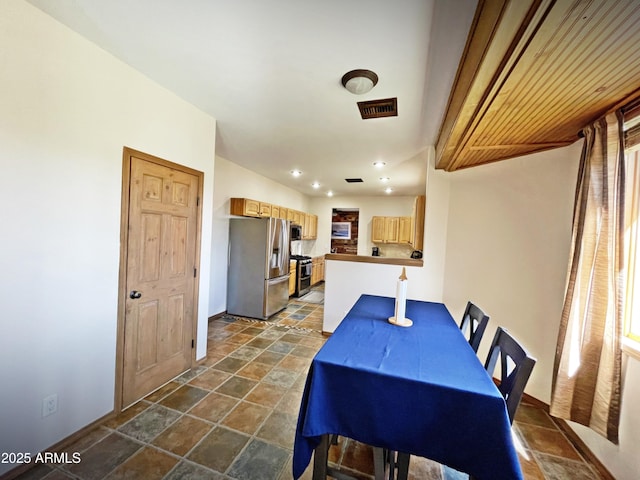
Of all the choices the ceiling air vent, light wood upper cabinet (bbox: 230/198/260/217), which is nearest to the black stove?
light wood upper cabinet (bbox: 230/198/260/217)


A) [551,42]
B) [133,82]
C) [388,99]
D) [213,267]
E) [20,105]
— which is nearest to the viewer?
[551,42]

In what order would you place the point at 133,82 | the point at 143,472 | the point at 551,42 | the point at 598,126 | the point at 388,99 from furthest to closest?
1. the point at 388,99
2. the point at 133,82
3. the point at 598,126
4. the point at 143,472
5. the point at 551,42

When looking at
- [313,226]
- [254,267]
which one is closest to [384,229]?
[313,226]

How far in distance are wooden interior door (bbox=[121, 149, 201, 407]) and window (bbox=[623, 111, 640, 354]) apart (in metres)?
3.35

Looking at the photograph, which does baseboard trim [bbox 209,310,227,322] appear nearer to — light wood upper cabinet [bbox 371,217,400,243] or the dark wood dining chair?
the dark wood dining chair

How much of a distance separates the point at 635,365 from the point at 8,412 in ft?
11.9

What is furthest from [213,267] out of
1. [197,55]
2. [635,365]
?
[635,365]

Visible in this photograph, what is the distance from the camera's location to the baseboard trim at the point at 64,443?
1.48 meters

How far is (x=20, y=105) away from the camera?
146 cm

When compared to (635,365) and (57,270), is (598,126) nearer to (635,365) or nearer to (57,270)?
(635,365)

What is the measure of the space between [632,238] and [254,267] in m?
4.19

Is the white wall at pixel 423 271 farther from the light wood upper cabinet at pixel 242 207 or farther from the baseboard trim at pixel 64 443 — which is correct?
the baseboard trim at pixel 64 443

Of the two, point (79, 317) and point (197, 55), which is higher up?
point (197, 55)

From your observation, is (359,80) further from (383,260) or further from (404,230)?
(404,230)
